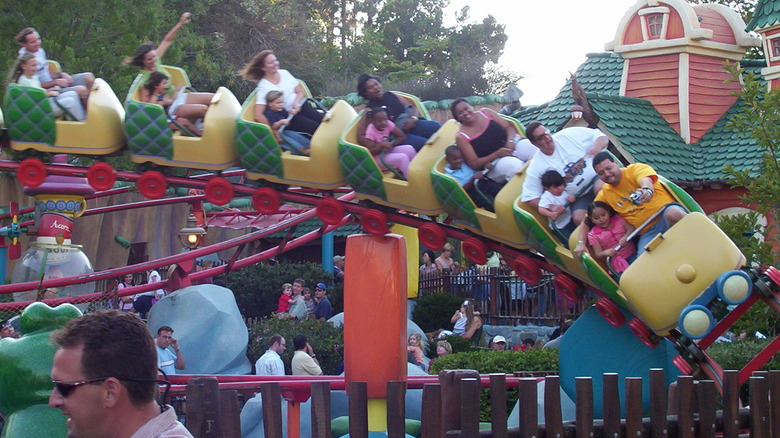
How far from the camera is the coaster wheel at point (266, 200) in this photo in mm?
6155

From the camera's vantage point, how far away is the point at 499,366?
7.39 metres

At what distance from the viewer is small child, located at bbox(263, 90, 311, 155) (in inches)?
236

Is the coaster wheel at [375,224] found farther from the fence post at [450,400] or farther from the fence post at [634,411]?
the fence post at [450,400]

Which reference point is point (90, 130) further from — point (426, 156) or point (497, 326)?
point (497, 326)

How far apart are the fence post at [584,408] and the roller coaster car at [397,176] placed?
251cm

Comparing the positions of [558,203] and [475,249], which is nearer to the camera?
[558,203]

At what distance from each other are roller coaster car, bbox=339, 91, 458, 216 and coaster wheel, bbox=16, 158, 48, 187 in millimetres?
1899

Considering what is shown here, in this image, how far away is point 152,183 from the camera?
6090mm

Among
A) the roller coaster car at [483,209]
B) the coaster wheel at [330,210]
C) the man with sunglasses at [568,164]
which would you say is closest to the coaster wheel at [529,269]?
the roller coaster car at [483,209]

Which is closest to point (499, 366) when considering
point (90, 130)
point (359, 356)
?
point (359, 356)

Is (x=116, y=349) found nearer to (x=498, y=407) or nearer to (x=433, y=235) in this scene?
(x=498, y=407)

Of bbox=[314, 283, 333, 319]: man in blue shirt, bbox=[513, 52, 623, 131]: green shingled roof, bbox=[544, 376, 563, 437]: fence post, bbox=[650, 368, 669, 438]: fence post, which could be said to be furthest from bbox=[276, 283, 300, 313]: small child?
bbox=[544, 376, 563, 437]: fence post

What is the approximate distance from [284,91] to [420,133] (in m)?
0.92

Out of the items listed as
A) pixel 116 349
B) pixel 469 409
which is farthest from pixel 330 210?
pixel 116 349
